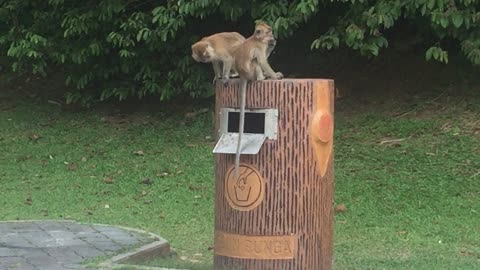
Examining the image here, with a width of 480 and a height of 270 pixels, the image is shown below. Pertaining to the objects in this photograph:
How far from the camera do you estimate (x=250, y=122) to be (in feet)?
20.4

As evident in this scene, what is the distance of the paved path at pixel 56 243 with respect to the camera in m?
6.56

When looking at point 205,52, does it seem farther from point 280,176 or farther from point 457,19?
point 457,19

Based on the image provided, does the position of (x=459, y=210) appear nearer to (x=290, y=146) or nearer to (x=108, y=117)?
(x=290, y=146)

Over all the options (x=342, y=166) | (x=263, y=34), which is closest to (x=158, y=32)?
(x=342, y=166)

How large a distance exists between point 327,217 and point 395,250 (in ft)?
4.70

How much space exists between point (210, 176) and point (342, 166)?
5.06ft

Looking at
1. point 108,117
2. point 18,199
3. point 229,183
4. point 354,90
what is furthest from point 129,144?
point 229,183

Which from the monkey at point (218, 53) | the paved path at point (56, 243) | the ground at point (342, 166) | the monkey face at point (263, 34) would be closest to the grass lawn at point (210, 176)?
the ground at point (342, 166)

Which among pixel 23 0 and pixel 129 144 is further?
pixel 23 0

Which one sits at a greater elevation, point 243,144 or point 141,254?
point 243,144

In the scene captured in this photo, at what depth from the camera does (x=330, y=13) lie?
11.7 meters

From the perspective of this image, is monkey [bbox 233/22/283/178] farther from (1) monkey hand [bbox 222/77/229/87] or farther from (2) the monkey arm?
(2) the monkey arm

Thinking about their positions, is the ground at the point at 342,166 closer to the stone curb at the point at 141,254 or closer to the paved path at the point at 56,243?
the stone curb at the point at 141,254

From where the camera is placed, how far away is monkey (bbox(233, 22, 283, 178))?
618cm
